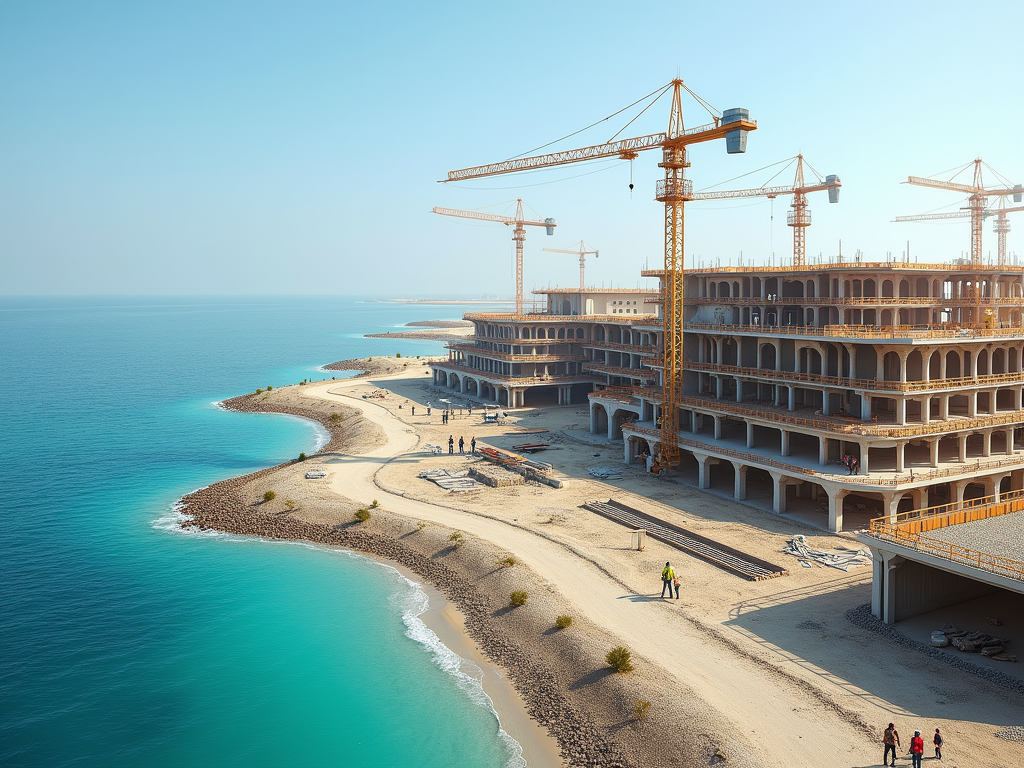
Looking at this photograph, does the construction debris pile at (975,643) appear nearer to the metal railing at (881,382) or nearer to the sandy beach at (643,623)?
the sandy beach at (643,623)

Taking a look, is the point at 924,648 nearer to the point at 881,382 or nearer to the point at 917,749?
the point at 917,749

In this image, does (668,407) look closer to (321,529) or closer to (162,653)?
(321,529)

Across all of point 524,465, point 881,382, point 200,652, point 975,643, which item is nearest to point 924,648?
point 975,643

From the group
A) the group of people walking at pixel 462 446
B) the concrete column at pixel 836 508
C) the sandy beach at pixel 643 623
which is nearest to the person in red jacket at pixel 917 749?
the sandy beach at pixel 643 623

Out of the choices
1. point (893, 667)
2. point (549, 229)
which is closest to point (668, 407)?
point (893, 667)

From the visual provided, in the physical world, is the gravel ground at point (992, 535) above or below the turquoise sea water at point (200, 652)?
above

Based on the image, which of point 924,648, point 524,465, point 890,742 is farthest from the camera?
point 524,465

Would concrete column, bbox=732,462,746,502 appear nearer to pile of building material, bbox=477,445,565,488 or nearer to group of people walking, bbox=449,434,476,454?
pile of building material, bbox=477,445,565,488
